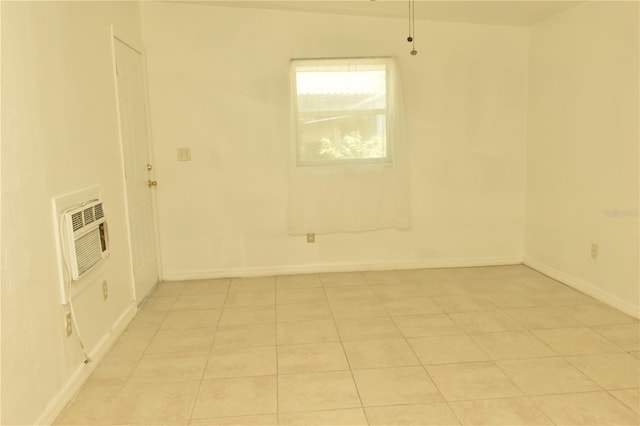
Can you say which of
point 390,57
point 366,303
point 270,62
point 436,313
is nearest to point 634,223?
point 436,313

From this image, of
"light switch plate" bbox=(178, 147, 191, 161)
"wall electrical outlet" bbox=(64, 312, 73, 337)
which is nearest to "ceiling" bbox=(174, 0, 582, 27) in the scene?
"light switch plate" bbox=(178, 147, 191, 161)

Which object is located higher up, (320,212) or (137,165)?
(137,165)

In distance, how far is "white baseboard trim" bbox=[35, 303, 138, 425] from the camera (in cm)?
209

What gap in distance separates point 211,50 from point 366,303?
8.18 ft

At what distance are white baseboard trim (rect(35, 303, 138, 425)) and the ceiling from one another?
2.62 metres

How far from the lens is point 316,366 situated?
256 cm

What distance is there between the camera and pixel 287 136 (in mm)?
4207

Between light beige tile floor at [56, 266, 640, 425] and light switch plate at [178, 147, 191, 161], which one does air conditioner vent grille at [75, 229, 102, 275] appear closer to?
light beige tile floor at [56, 266, 640, 425]

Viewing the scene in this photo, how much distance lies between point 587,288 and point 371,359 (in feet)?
6.72

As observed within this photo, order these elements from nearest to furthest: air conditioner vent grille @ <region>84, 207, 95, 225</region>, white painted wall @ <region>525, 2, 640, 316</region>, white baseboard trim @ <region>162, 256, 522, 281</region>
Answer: air conditioner vent grille @ <region>84, 207, 95, 225</region> < white painted wall @ <region>525, 2, 640, 316</region> < white baseboard trim @ <region>162, 256, 522, 281</region>

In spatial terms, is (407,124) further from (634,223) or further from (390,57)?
(634,223)

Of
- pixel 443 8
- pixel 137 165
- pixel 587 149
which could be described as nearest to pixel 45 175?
pixel 137 165

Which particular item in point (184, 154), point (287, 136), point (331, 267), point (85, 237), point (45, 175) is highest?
point (287, 136)

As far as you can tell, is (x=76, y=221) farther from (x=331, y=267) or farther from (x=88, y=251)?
(x=331, y=267)
